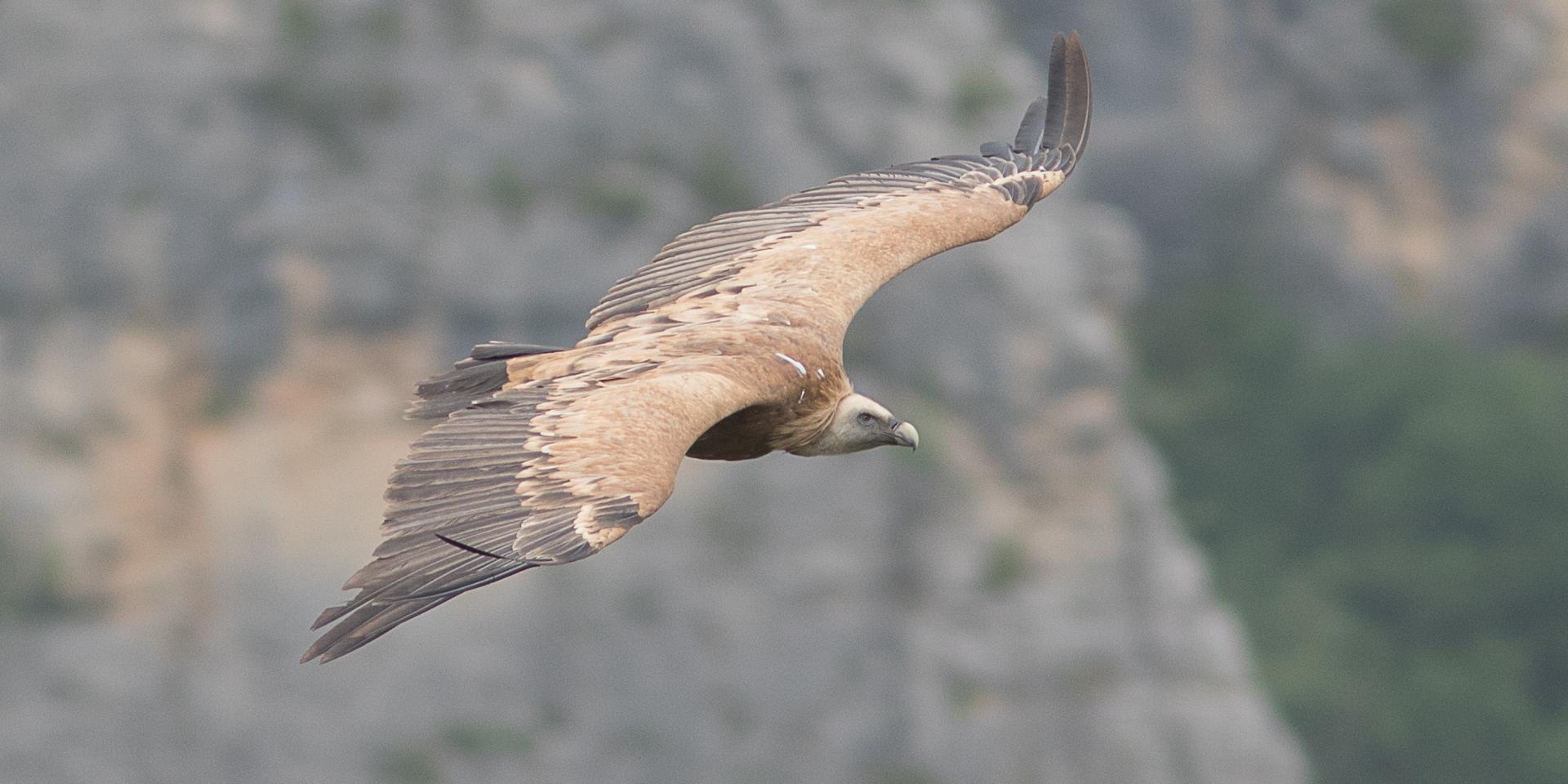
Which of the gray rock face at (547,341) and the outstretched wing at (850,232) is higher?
the gray rock face at (547,341)

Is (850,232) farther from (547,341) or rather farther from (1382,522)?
(1382,522)

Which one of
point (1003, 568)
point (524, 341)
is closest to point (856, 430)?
point (524, 341)

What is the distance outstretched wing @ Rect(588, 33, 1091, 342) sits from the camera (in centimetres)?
1401

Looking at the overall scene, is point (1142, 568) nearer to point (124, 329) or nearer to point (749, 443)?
point (124, 329)

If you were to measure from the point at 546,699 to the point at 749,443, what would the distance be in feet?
68.6

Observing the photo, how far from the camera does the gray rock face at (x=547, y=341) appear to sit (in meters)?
32.5

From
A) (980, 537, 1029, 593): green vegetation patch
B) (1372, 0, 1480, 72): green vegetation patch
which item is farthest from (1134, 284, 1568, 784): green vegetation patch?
(980, 537, 1029, 593): green vegetation patch

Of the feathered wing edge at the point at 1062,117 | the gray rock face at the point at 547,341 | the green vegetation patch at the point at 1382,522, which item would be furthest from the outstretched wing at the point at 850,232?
the green vegetation patch at the point at 1382,522

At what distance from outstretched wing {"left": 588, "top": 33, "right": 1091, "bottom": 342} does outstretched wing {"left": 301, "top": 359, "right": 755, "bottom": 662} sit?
1325 millimetres

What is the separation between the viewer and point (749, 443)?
1341cm

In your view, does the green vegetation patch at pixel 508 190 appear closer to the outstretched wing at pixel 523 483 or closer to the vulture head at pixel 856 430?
the vulture head at pixel 856 430

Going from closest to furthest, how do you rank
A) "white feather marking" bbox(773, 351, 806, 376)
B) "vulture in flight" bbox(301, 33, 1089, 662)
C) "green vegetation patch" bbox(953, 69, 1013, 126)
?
"vulture in flight" bbox(301, 33, 1089, 662) < "white feather marking" bbox(773, 351, 806, 376) < "green vegetation patch" bbox(953, 69, 1013, 126)

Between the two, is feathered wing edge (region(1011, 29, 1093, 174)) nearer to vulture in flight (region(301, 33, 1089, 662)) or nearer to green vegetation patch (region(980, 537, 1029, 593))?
vulture in flight (region(301, 33, 1089, 662))

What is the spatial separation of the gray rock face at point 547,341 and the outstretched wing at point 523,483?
18919mm
